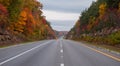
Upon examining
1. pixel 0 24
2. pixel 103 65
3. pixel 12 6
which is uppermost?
pixel 12 6

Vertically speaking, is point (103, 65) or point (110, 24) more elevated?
point (110, 24)

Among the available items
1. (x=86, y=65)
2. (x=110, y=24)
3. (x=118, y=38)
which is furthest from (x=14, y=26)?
(x=86, y=65)

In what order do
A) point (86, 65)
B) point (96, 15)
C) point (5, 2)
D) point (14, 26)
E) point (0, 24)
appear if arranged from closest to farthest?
point (86, 65), point (0, 24), point (5, 2), point (14, 26), point (96, 15)

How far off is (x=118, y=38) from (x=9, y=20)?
2859 centimetres

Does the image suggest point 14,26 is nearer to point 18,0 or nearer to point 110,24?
point 18,0

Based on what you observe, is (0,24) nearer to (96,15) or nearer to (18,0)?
(18,0)

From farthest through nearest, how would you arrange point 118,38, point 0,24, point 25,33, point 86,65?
1. point 25,33
2. point 0,24
3. point 118,38
4. point 86,65

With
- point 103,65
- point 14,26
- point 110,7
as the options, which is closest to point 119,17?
point 110,7

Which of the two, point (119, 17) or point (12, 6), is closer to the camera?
point (119, 17)

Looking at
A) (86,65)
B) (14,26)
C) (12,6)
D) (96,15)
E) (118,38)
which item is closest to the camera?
(86,65)

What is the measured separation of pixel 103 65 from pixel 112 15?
55809mm

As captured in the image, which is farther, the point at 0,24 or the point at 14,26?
the point at 14,26

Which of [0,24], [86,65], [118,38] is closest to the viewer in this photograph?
[86,65]

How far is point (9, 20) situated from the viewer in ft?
231
